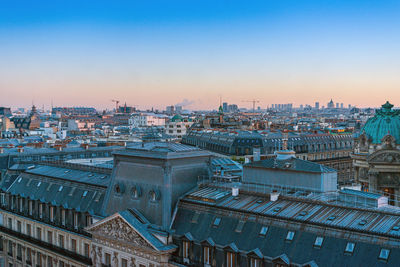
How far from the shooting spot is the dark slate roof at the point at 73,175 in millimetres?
65831

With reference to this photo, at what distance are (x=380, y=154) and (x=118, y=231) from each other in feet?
131

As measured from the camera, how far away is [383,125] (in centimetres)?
7600

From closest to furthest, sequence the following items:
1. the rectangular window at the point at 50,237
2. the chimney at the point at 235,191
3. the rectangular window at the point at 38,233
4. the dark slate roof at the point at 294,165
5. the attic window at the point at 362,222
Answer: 1. the attic window at the point at 362,222
2. the chimney at the point at 235,191
3. the dark slate roof at the point at 294,165
4. the rectangular window at the point at 50,237
5. the rectangular window at the point at 38,233

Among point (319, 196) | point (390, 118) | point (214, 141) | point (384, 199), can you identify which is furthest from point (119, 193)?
point (214, 141)

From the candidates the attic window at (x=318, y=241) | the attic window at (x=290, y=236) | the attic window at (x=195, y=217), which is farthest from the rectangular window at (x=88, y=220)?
the attic window at (x=318, y=241)

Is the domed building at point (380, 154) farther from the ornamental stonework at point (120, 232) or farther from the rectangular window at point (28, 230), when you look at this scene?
the rectangular window at point (28, 230)

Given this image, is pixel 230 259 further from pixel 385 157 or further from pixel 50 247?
pixel 385 157

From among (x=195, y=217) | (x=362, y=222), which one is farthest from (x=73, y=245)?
(x=362, y=222)

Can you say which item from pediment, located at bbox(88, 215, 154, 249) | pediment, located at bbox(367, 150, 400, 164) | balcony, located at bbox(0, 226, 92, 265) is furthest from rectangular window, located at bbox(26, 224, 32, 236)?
pediment, located at bbox(367, 150, 400, 164)

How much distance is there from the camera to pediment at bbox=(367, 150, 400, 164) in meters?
69.6

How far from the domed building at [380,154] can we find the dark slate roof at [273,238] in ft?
97.3

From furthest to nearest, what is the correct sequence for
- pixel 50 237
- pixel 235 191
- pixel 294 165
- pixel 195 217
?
1. pixel 50 237
2. pixel 294 165
3. pixel 235 191
4. pixel 195 217

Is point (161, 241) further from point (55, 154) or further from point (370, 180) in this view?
point (55, 154)

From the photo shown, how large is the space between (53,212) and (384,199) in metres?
43.8
